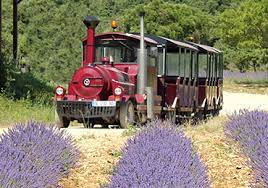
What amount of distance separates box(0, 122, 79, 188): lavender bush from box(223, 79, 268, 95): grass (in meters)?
36.7

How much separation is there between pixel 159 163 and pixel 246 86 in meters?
44.7

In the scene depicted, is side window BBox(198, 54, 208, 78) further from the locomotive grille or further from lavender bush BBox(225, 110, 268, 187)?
lavender bush BBox(225, 110, 268, 187)

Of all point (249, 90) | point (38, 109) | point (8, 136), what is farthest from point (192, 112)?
point (249, 90)

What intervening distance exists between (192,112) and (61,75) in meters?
34.1

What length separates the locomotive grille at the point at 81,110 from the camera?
16.0 m

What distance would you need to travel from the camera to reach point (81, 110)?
52.9ft

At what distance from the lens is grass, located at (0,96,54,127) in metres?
17.8

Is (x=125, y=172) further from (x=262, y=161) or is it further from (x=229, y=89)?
(x=229, y=89)

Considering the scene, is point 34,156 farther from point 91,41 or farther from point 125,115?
point 91,41

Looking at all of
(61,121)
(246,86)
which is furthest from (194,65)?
(246,86)

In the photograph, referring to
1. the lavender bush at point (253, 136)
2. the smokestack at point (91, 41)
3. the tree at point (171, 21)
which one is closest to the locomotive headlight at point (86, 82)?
the smokestack at point (91, 41)

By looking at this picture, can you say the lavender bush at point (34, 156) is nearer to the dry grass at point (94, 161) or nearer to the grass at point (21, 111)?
the dry grass at point (94, 161)

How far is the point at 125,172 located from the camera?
274 inches

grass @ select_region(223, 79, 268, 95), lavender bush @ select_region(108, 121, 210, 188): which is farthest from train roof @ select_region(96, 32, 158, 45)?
grass @ select_region(223, 79, 268, 95)
